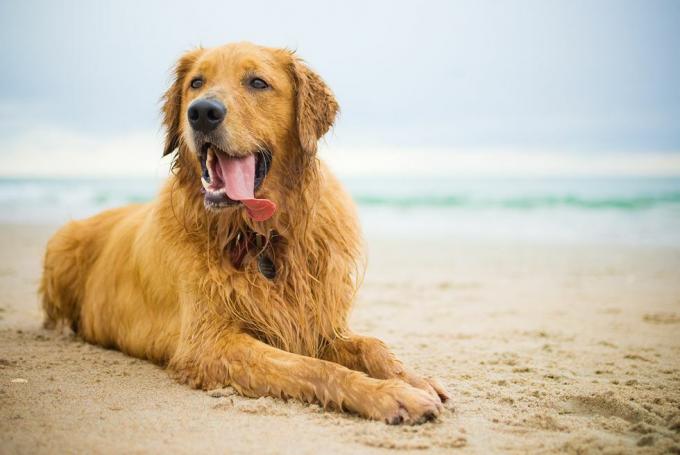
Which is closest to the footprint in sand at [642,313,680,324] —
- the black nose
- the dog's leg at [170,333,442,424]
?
the dog's leg at [170,333,442,424]

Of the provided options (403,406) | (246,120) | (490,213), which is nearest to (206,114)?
(246,120)

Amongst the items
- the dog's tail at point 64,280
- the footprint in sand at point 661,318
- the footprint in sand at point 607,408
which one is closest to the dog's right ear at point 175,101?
the dog's tail at point 64,280

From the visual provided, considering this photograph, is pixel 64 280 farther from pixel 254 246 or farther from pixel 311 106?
Result: pixel 311 106

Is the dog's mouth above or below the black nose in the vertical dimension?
below

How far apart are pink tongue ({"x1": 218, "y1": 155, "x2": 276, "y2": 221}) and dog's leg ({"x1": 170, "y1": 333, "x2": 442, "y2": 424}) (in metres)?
0.70

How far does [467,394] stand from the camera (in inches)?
131

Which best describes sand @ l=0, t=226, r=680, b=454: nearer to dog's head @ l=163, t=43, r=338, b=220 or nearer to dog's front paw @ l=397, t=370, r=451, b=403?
dog's front paw @ l=397, t=370, r=451, b=403

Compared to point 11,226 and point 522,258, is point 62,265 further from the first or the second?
point 11,226

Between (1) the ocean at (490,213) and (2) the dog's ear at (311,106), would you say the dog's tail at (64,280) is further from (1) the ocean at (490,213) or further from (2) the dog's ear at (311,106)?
(1) the ocean at (490,213)

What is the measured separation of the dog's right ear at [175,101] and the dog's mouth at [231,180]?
22.2 inches

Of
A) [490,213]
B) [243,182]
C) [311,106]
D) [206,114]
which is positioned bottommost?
[490,213]

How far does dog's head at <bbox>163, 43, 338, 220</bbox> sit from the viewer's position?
327 cm

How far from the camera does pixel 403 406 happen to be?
2.80 meters

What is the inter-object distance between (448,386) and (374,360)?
0.48 m
